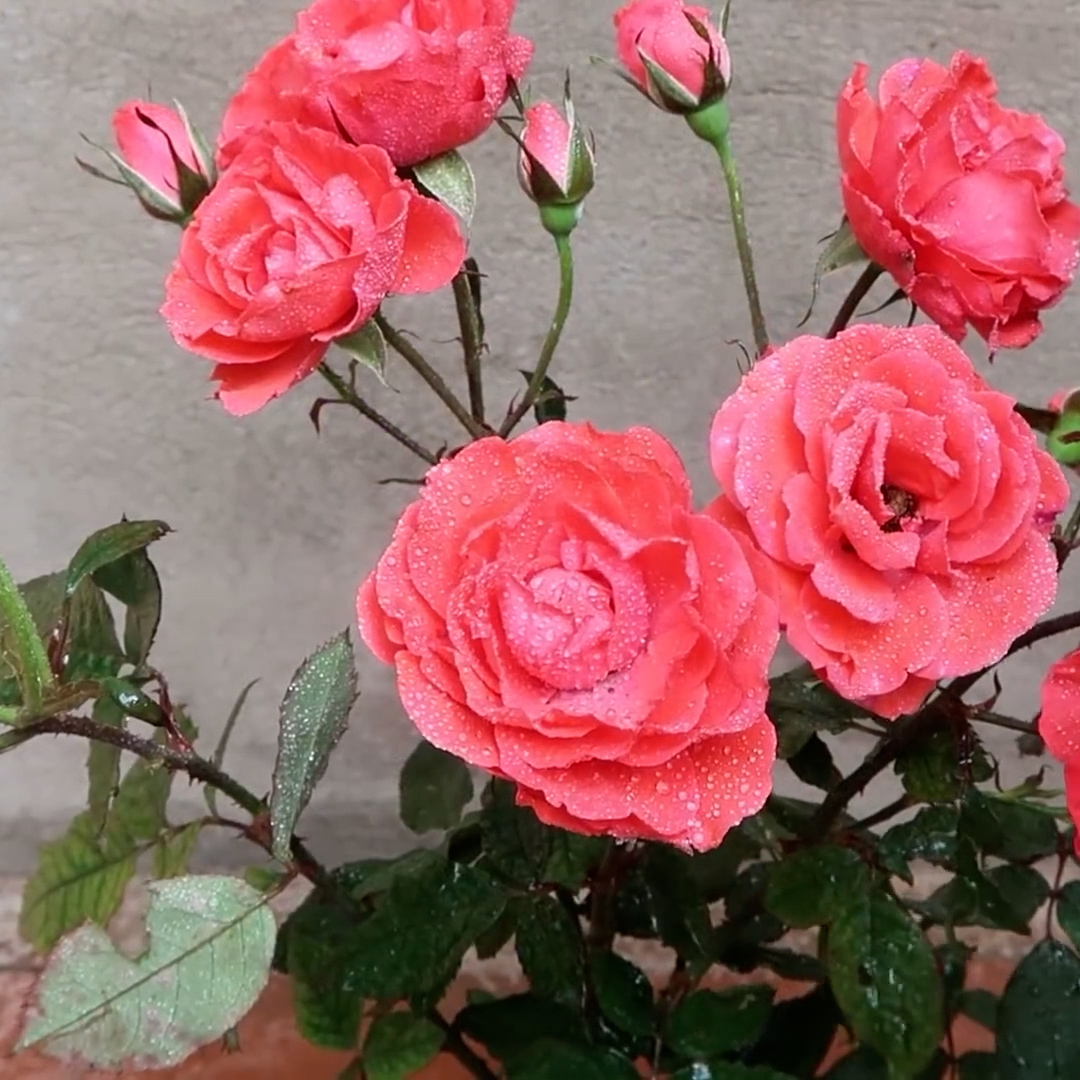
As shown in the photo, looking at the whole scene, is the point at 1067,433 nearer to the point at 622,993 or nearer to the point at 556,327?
the point at 556,327

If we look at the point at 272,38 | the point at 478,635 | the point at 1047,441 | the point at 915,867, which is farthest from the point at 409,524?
the point at 915,867

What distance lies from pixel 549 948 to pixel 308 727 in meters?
0.15

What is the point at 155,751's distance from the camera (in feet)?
0.96

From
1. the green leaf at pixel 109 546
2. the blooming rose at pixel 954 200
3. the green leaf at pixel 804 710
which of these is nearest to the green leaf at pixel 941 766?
the green leaf at pixel 804 710

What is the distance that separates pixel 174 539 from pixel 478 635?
448mm

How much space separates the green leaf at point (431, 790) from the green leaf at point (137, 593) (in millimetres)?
147

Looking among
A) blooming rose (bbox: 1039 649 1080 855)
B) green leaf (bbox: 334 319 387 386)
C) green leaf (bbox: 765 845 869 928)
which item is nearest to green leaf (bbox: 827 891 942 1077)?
green leaf (bbox: 765 845 869 928)

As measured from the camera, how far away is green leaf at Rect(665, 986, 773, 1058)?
39 cm

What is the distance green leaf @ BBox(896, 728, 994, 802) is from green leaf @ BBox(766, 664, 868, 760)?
0.8 inches

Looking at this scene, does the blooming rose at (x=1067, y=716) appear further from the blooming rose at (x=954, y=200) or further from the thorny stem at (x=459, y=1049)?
the thorny stem at (x=459, y=1049)

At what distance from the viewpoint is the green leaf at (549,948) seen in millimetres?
397

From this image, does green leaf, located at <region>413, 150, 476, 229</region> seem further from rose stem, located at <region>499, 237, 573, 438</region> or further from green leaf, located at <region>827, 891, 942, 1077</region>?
green leaf, located at <region>827, 891, 942, 1077</region>

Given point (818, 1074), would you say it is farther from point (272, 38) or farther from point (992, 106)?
point (272, 38)

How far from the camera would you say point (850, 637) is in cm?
24
